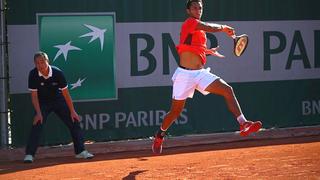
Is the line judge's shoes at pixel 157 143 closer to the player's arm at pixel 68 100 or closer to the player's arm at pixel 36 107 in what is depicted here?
the player's arm at pixel 68 100

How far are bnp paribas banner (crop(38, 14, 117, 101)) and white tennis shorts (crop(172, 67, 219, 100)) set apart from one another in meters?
1.82

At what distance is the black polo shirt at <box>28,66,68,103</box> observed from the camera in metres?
6.99

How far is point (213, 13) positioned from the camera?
8664 mm

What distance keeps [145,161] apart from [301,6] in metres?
4.01

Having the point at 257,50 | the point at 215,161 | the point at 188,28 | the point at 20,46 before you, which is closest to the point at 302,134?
the point at 257,50

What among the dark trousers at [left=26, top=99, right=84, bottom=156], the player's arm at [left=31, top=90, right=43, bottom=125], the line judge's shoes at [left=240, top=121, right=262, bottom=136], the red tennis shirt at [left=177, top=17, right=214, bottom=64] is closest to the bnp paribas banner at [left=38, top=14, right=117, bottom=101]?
the dark trousers at [left=26, top=99, right=84, bottom=156]

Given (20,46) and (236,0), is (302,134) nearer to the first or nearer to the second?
(236,0)

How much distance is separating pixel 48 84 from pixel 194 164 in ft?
6.58

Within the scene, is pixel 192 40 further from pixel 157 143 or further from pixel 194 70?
pixel 157 143

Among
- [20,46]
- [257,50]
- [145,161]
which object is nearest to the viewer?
[145,161]

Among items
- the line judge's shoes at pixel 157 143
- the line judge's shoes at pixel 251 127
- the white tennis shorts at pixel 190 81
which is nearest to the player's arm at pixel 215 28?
the white tennis shorts at pixel 190 81

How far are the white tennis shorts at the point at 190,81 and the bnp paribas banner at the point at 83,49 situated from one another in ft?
5.98

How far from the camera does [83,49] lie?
26.2 ft

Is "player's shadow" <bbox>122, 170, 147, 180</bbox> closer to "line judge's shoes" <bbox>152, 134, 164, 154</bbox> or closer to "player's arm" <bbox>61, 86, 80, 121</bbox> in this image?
"line judge's shoes" <bbox>152, 134, 164, 154</bbox>
